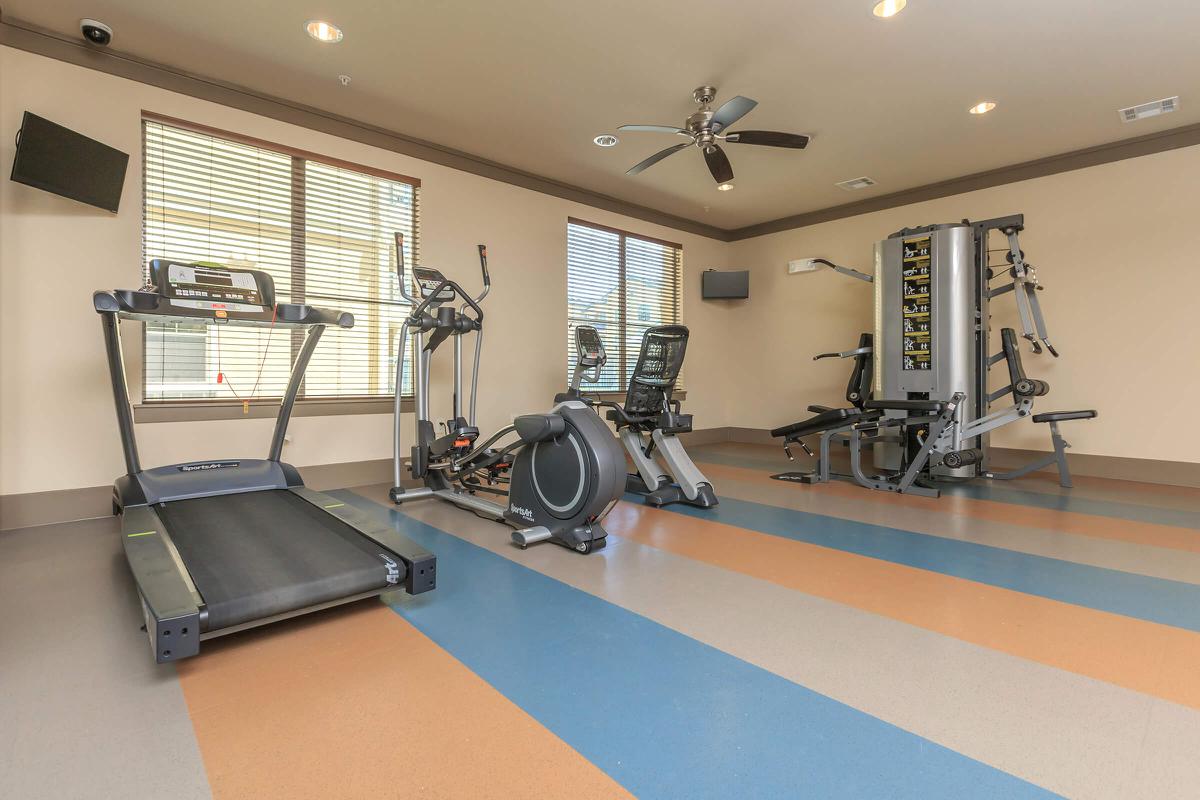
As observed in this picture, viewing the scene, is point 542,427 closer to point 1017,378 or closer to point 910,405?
point 910,405

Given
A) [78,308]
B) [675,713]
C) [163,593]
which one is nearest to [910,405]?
[675,713]

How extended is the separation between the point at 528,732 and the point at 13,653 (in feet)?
5.79

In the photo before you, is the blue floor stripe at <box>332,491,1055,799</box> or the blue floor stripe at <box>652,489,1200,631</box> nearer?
the blue floor stripe at <box>332,491,1055,799</box>

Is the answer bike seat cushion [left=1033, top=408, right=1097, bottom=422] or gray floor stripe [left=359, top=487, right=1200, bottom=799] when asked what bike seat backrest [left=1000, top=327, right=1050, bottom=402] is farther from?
gray floor stripe [left=359, top=487, right=1200, bottom=799]

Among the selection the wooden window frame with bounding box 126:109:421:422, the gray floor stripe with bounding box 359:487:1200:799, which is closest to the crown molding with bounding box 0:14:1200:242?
the wooden window frame with bounding box 126:109:421:422

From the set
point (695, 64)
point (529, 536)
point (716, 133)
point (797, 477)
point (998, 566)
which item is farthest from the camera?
point (797, 477)

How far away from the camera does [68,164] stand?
3.26m

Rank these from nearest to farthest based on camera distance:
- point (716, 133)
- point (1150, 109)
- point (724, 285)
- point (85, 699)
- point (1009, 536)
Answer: point (85, 699) → point (1009, 536) → point (716, 133) → point (1150, 109) → point (724, 285)

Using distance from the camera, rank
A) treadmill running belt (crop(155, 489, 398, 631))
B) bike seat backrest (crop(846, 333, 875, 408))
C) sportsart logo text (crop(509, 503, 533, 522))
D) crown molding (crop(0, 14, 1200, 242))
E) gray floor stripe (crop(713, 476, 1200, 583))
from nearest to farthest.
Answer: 1. treadmill running belt (crop(155, 489, 398, 631))
2. gray floor stripe (crop(713, 476, 1200, 583))
3. sportsart logo text (crop(509, 503, 533, 522))
4. crown molding (crop(0, 14, 1200, 242))
5. bike seat backrest (crop(846, 333, 875, 408))

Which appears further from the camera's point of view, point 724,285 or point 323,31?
point 724,285

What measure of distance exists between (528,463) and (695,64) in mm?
2841

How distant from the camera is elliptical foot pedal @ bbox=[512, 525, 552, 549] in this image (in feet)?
9.70

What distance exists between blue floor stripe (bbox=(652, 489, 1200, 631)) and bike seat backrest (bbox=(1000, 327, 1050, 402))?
217 centimetres

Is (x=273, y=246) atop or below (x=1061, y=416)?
atop
